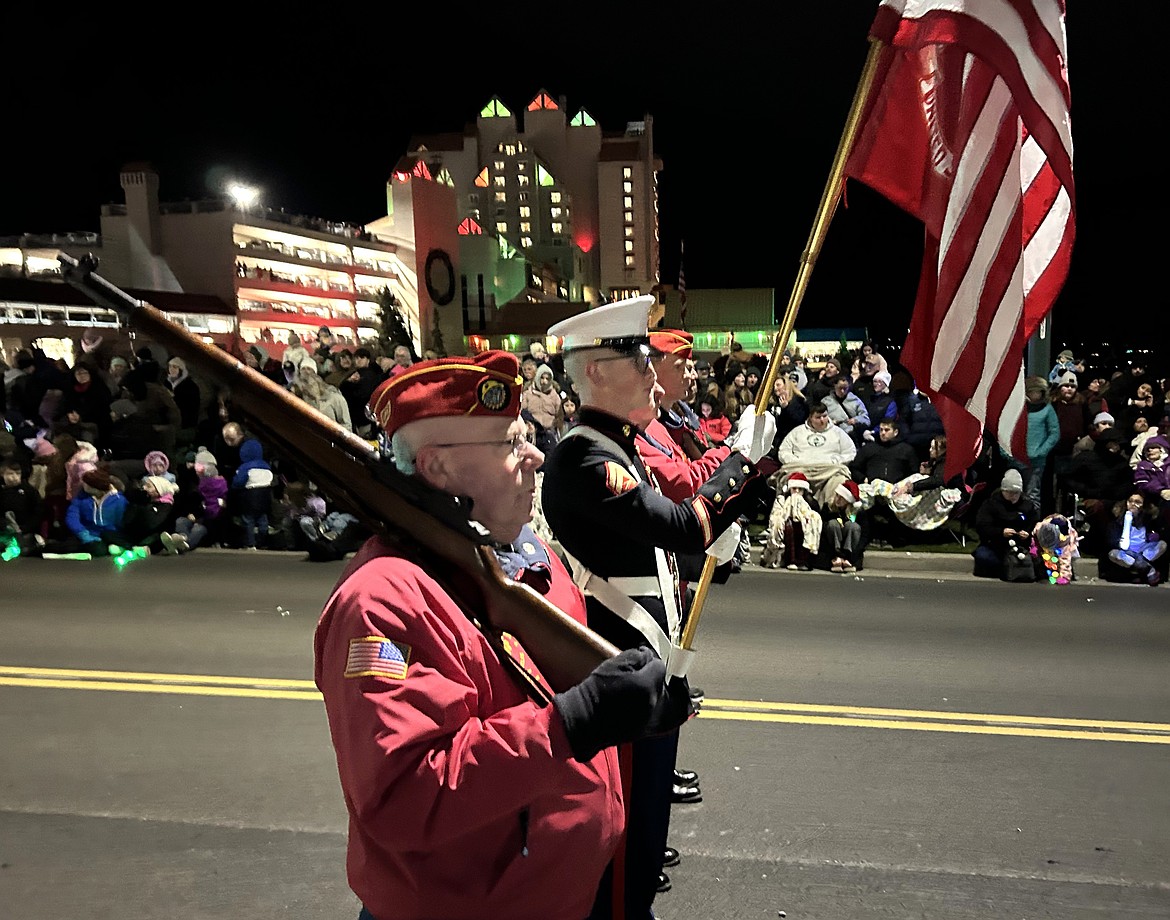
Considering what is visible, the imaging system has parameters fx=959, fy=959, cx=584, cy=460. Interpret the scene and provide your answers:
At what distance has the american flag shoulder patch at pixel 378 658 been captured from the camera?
1.59m

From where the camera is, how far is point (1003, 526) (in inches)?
363

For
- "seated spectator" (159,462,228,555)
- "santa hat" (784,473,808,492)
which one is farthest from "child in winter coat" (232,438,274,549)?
"santa hat" (784,473,808,492)

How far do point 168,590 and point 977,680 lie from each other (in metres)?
6.88

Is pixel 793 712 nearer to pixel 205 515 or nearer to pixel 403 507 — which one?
pixel 403 507

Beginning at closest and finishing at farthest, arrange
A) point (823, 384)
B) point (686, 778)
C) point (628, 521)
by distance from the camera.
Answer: point (628, 521) → point (686, 778) → point (823, 384)

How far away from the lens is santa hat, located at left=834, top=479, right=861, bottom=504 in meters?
9.98

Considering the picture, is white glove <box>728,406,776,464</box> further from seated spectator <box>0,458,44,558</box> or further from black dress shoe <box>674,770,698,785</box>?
seated spectator <box>0,458,44,558</box>

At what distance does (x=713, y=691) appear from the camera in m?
5.85

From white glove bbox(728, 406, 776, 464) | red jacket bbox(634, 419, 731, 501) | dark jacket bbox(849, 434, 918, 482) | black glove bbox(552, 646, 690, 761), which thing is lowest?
dark jacket bbox(849, 434, 918, 482)

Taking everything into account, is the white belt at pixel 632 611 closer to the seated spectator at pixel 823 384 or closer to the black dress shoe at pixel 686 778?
the black dress shoe at pixel 686 778

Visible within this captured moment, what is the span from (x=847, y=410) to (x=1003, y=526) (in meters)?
2.73

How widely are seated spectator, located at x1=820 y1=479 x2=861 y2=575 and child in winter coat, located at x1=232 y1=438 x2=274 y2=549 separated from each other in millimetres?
6317

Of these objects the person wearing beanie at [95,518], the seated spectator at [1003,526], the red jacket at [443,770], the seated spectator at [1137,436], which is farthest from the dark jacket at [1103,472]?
the person wearing beanie at [95,518]

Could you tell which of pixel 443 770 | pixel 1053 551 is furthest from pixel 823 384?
pixel 443 770
